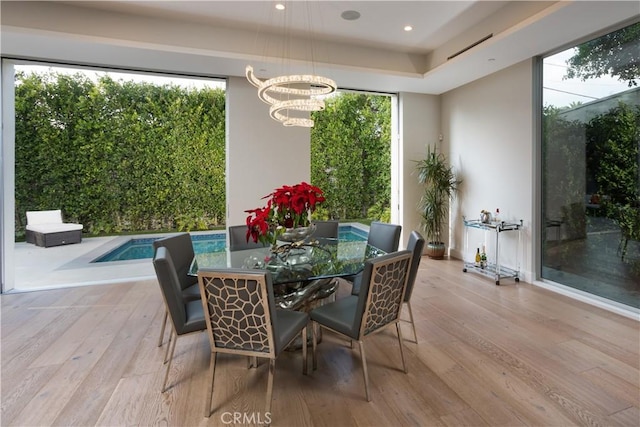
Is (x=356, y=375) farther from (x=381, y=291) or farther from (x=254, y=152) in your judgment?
(x=254, y=152)

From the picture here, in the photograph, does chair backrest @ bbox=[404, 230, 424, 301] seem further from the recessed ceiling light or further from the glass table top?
the recessed ceiling light

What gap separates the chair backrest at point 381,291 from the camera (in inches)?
74.5

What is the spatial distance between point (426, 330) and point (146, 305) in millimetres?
2895

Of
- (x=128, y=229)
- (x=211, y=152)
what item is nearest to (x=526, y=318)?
(x=211, y=152)

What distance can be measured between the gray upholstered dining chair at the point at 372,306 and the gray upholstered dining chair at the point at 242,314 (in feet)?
1.27

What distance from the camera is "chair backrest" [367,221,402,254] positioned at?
3148 mm

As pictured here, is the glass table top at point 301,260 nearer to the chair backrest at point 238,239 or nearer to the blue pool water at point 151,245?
the chair backrest at point 238,239

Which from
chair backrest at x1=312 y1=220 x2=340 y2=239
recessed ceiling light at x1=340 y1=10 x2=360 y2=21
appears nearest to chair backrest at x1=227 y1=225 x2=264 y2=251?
chair backrest at x1=312 y1=220 x2=340 y2=239

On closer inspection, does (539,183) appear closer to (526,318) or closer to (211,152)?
(526,318)

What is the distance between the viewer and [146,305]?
355 cm

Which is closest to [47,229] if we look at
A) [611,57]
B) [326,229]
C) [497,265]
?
[326,229]

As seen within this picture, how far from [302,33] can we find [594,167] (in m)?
3.70

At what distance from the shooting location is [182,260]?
8.96ft

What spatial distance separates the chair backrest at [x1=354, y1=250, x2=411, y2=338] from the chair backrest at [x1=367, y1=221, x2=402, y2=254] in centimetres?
100
